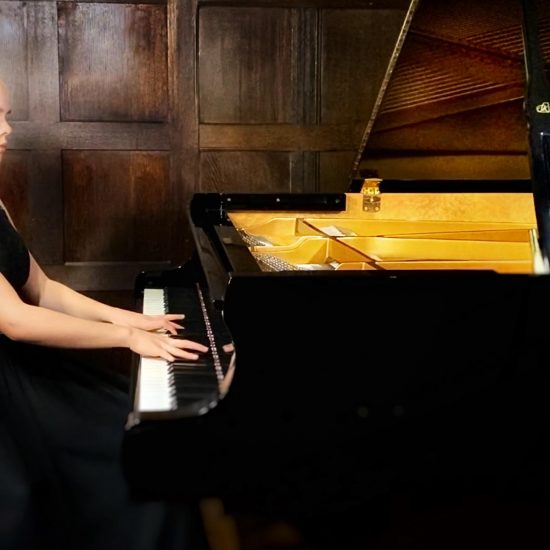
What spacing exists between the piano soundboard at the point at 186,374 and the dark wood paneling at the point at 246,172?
261 centimetres

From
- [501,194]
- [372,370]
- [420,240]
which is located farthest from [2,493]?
[501,194]

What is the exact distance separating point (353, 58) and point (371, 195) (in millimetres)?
1815

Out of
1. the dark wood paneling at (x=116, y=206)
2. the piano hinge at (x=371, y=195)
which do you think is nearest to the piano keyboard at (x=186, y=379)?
the piano hinge at (x=371, y=195)

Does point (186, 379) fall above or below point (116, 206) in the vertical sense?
below

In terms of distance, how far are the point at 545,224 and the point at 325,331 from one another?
70 centimetres

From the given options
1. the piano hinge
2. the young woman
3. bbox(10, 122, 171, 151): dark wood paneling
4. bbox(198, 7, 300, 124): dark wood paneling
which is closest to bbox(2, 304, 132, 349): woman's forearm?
the young woman

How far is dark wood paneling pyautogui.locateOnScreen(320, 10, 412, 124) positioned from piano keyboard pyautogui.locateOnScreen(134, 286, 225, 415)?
2.90 metres

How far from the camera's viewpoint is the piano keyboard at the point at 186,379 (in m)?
1.43

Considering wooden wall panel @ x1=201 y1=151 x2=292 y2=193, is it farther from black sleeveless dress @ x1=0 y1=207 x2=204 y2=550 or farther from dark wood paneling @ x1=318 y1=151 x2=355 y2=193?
black sleeveless dress @ x1=0 y1=207 x2=204 y2=550

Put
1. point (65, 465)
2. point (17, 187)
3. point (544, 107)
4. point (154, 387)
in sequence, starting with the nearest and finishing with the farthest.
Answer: point (154, 387) → point (65, 465) → point (544, 107) → point (17, 187)

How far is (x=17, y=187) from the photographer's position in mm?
4688

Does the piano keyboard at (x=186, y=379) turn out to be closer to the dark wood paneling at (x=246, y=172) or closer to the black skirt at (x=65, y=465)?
the black skirt at (x=65, y=465)

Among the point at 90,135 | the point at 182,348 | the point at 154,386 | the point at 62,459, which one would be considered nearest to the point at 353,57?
the point at 90,135

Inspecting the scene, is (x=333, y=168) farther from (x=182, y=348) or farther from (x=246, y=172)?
(x=182, y=348)
